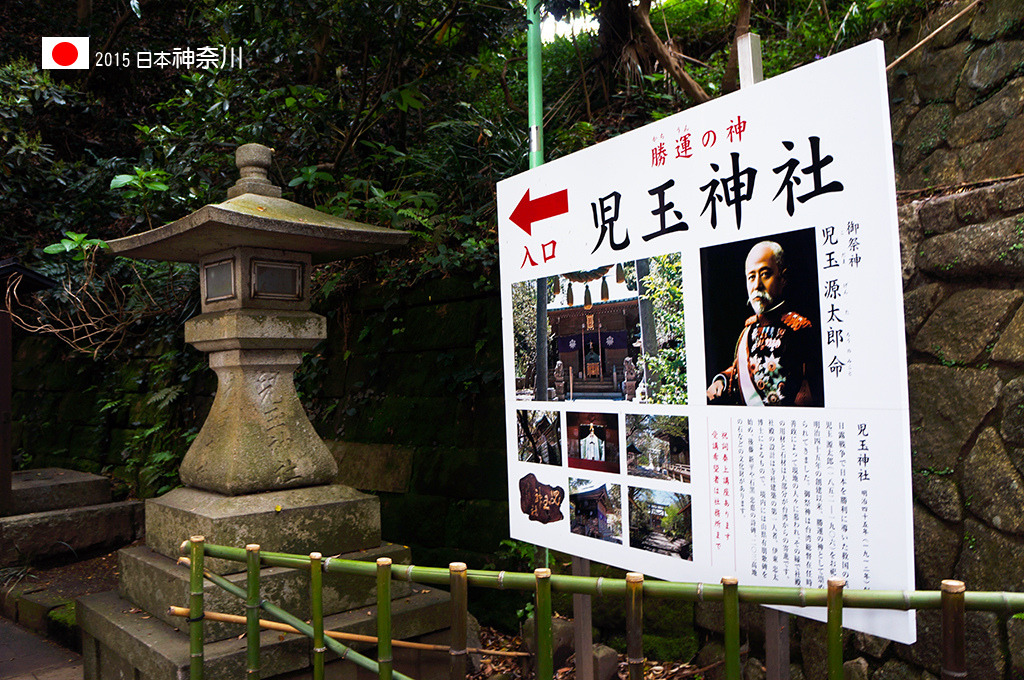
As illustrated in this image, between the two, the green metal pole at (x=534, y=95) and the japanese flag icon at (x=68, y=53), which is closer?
the green metal pole at (x=534, y=95)

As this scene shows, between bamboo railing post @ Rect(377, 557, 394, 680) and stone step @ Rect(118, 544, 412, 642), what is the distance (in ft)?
3.64

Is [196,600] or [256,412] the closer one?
[196,600]

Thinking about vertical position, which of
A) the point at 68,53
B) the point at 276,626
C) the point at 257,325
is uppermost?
the point at 68,53

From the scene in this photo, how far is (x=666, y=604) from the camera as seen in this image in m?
3.38

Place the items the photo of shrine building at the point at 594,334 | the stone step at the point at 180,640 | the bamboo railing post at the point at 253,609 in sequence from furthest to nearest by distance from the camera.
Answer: the stone step at the point at 180,640 → the bamboo railing post at the point at 253,609 → the photo of shrine building at the point at 594,334

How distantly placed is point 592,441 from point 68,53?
931cm

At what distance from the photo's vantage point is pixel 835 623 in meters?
1.68

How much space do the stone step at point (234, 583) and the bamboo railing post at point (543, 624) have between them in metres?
1.61

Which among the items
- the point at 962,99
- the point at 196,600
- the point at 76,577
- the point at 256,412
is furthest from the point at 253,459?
the point at 962,99

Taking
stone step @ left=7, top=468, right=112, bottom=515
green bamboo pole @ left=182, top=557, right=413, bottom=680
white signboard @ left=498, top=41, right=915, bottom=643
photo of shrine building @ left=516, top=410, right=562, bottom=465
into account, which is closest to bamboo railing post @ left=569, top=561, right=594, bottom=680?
white signboard @ left=498, top=41, right=915, bottom=643

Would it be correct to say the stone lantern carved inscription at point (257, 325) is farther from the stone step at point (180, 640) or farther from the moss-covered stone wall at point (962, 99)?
the moss-covered stone wall at point (962, 99)

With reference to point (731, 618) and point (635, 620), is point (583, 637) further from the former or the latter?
point (731, 618)

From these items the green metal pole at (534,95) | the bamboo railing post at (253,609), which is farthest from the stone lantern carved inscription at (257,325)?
the green metal pole at (534,95)

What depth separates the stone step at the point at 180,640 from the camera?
2.94 metres
